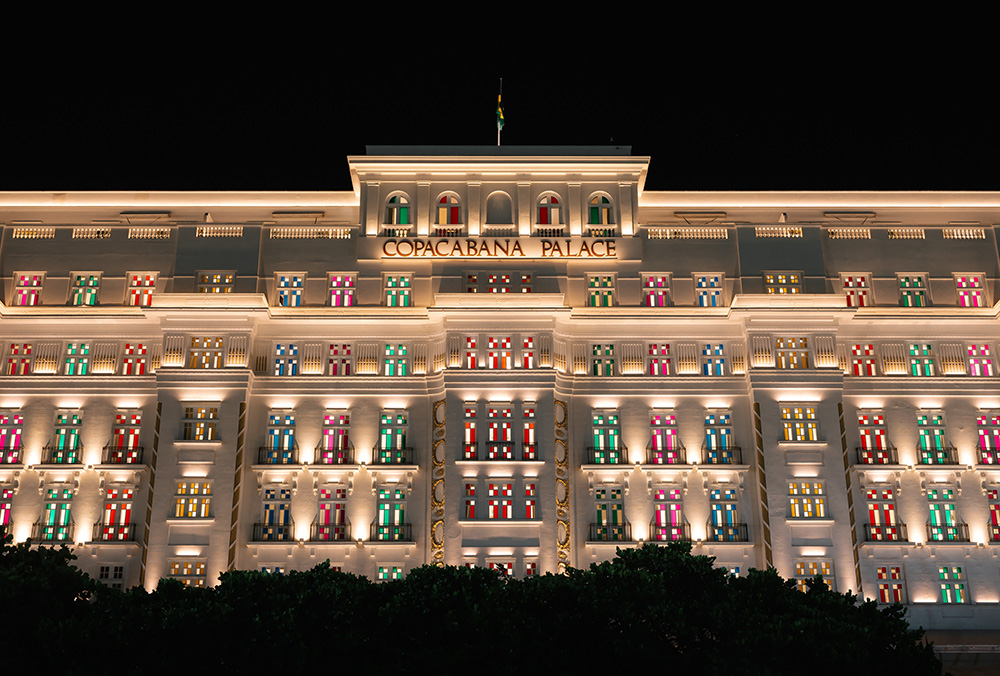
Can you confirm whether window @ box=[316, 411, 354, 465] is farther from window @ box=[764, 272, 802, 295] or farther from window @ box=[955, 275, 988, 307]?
window @ box=[955, 275, 988, 307]

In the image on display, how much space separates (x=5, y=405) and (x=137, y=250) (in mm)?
10994

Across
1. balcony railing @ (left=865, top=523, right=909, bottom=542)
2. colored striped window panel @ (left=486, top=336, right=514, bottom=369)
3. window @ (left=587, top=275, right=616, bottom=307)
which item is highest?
window @ (left=587, top=275, right=616, bottom=307)

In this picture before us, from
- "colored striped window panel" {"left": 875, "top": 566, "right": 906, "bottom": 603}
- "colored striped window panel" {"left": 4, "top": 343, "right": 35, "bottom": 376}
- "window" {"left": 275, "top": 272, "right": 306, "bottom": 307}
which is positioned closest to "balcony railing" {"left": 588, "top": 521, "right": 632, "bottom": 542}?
"colored striped window panel" {"left": 875, "top": 566, "right": 906, "bottom": 603}

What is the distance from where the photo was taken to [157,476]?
55.2 meters

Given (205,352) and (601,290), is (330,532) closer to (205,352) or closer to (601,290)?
(205,352)

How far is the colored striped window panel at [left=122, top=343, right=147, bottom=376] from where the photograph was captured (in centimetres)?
5866

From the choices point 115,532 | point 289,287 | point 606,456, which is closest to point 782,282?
point 606,456

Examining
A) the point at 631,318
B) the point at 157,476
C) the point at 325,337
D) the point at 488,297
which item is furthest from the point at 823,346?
the point at 157,476

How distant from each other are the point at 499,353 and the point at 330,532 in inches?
506

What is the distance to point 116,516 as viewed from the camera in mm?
55594

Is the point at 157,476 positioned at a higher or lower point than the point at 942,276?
lower

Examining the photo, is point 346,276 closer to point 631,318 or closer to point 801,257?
point 631,318

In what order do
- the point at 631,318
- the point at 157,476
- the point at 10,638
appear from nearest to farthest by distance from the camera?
the point at 10,638
the point at 157,476
the point at 631,318

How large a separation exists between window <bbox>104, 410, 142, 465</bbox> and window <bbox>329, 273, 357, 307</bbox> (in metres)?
12.2
